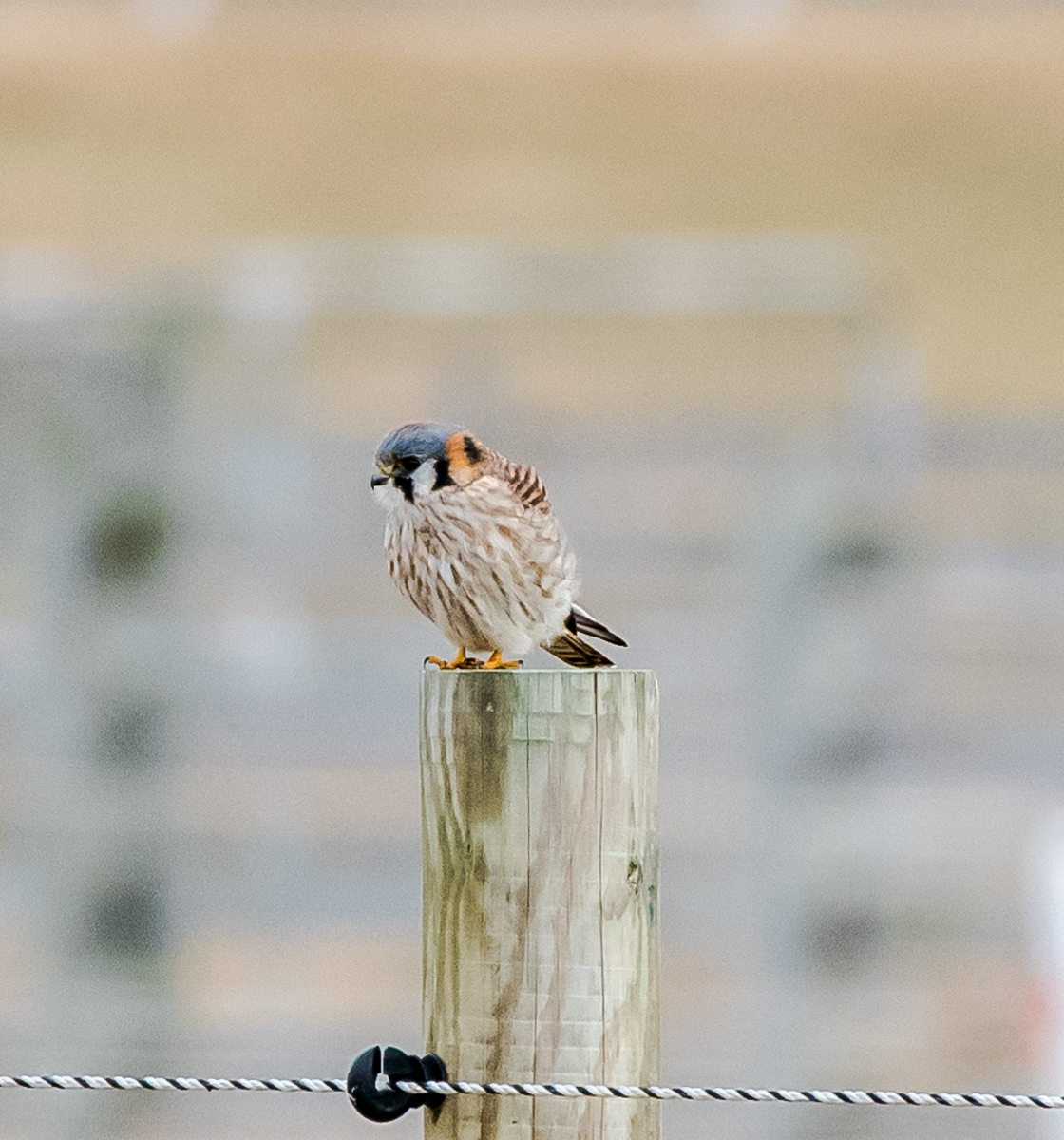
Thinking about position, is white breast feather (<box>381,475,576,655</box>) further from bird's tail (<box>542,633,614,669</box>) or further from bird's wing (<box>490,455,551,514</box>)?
bird's tail (<box>542,633,614,669</box>)

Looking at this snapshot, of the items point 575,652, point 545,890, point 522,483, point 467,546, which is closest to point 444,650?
point 575,652

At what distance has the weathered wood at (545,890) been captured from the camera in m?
2.48

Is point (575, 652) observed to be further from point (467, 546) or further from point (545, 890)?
point (545, 890)

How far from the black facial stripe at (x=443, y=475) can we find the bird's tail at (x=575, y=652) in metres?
0.33

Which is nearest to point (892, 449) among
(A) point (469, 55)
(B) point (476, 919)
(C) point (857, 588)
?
(C) point (857, 588)

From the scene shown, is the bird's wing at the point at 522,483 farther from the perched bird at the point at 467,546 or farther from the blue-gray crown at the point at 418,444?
the blue-gray crown at the point at 418,444

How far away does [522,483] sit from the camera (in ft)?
11.6

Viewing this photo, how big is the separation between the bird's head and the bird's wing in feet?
0.16

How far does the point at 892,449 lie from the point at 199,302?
1.93 metres

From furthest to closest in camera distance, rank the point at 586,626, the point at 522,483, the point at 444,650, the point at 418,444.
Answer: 1. the point at 444,650
2. the point at 586,626
3. the point at 522,483
4. the point at 418,444

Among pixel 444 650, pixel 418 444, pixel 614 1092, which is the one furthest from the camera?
pixel 444 650

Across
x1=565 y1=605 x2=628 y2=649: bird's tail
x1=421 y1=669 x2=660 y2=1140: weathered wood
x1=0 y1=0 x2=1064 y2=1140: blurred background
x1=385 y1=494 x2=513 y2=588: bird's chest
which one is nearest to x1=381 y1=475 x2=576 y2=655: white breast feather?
x1=385 y1=494 x2=513 y2=588: bird's chest

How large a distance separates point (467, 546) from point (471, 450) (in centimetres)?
15

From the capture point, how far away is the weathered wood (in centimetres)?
248
